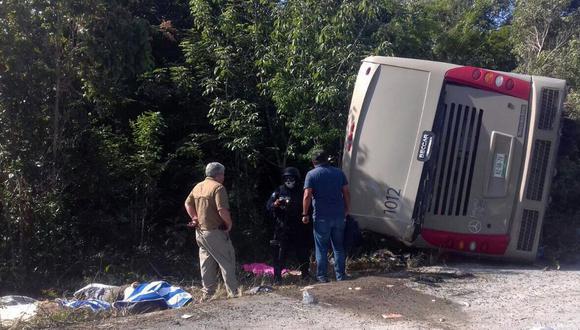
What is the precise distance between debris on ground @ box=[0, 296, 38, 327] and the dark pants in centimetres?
275

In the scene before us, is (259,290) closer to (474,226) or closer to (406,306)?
(406,306)

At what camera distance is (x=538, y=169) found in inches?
353

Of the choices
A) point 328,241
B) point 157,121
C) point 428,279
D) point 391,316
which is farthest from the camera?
point 157,121

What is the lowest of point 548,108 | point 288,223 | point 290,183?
point 288,223

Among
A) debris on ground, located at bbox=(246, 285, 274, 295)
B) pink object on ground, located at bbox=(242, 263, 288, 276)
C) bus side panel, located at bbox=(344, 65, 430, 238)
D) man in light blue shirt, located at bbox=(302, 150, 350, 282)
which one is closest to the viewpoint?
debris on ground, located at bbox=(246, 285, 274, 295)

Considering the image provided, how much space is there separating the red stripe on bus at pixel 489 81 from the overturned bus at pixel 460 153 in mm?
12

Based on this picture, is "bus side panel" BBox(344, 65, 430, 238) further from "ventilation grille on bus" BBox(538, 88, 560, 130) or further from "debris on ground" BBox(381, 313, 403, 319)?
"debris on ground" BBox(381, 313, 403, 319)

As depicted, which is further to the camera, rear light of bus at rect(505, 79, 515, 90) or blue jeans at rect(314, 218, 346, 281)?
rear light of bus at rect(505, 79, 515, 90)

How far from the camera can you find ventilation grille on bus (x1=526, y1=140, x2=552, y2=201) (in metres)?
8.92

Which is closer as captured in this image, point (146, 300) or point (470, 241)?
point (146, 300)

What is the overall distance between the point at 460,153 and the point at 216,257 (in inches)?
129

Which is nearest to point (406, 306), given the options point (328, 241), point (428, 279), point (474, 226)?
point (428, 279)

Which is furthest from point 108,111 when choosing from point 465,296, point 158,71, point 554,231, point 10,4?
point 554,231

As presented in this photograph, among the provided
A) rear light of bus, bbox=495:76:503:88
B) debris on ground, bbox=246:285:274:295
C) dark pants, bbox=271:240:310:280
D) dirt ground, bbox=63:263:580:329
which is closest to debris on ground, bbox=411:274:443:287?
dirt ground, bbox=63:263:580:329
